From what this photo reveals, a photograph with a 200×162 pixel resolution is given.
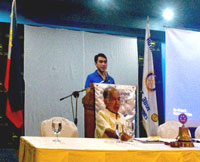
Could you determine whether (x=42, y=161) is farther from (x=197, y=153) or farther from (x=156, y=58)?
(x=156, y=58)

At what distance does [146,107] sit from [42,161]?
4138 millimetres

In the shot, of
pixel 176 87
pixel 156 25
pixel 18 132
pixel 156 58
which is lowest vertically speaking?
pixel 18 132

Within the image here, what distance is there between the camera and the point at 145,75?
5684 mm

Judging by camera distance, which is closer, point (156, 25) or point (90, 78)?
point (90, 78)

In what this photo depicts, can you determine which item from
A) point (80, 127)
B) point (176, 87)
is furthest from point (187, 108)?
point (80, 127)

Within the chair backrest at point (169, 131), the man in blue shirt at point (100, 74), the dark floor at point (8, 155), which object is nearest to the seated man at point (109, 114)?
the chair backrest at point (169, 131)

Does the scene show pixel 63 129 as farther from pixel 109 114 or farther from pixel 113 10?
pixel 113 10

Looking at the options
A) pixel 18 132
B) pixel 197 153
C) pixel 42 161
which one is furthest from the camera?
pixel 18 132

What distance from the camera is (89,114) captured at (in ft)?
12.6

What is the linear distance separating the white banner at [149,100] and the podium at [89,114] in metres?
1.92

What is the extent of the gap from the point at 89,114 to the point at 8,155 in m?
2.06

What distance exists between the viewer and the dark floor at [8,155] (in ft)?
15.4

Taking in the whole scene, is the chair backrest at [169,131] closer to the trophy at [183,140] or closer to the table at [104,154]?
the trophy at [183,140]

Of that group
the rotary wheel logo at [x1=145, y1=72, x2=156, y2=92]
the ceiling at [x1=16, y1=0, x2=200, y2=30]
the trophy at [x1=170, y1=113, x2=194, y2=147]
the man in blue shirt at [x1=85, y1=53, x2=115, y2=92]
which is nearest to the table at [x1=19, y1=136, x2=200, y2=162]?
the trophy at [x1=170, y1=113, x2=194, y2=147]
